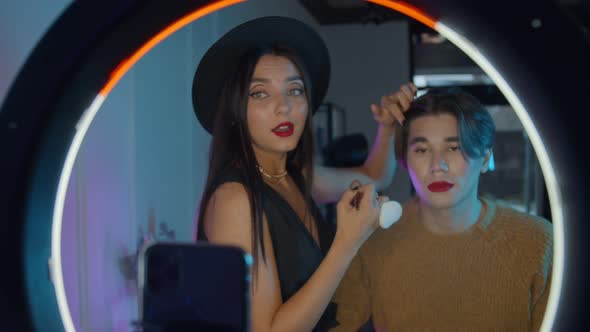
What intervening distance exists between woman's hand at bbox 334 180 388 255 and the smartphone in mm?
160

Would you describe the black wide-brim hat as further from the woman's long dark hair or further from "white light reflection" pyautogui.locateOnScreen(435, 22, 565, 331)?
"white light reflection" pyautogui.locateOnScreen(435, 22, 565, 331)

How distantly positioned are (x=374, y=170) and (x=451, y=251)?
0.25 meters

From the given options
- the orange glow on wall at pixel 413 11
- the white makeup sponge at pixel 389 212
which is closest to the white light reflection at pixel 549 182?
the orange glow on wall at pixel 413 11

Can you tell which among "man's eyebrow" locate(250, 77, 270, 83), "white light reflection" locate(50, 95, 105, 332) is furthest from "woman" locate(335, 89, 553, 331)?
"white light reflection" locate(50, 95, 105, 332)

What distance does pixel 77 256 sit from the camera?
1.00 metres

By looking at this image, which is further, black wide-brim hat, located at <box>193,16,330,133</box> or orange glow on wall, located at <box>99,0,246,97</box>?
black wide-brim hat, located at <box>193,16,330,133</box>

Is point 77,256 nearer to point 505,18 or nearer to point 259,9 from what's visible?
point 259,9

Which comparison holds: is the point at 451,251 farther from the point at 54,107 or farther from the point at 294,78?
the point at 54,107

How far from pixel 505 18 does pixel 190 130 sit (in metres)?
0.82

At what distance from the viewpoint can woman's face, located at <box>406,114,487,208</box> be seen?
78cm

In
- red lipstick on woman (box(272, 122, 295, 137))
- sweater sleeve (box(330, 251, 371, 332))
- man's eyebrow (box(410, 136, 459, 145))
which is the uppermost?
red lipstick on woman (box(272, 122, 295, 137))

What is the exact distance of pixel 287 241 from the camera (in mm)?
819

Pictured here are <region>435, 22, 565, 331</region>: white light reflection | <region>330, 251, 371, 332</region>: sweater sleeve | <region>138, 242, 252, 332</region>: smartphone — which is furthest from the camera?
<region>330, 251, 371, 332</region>: sweater sleeve

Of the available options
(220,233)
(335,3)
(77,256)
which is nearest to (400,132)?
(220,233)
